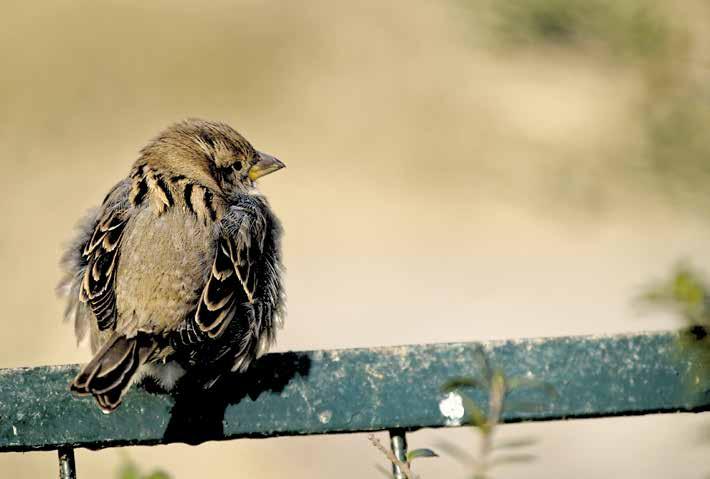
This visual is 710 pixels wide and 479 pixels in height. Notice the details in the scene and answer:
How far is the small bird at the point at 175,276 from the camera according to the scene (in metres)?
3.80

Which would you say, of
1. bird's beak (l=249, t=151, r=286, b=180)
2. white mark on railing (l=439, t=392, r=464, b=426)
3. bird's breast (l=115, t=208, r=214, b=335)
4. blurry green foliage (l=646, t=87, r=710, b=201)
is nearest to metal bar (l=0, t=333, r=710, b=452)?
white mark on railing (l=439, t=392, r=464, b=426)

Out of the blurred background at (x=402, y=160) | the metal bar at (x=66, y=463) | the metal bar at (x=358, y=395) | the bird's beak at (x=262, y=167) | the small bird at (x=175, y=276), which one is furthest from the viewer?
the bird's beak at (x=262, y=167)

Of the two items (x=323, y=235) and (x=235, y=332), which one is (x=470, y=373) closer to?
(x=235, y=332)

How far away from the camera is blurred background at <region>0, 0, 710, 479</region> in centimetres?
303

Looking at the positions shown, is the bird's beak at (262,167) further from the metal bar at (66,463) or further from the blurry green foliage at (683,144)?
the blurry green foliage at (683,144)

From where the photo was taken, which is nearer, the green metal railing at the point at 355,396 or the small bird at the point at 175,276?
the green metal railing at the point at 355,396

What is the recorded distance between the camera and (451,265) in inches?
395

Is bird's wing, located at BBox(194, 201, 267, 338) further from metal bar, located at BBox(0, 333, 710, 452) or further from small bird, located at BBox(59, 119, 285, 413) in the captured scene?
metal bar, located at BBox(0, 333, 710, 452)

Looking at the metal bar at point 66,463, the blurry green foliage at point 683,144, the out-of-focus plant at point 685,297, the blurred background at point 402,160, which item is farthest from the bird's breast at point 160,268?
the out-of-focus plant at point 685,297

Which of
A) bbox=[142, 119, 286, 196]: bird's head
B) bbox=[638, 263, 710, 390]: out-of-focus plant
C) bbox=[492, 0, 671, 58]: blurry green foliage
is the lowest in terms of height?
bbox=[638, 263, 710, 390]: out-of-focus plant

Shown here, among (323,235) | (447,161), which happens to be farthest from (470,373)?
(447,161)

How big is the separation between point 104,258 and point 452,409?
1.65 metres

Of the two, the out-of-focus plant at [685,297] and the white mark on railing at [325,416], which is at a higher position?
the white mark on railing at [325,416]

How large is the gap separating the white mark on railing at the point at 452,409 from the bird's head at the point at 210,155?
81.0 inches
